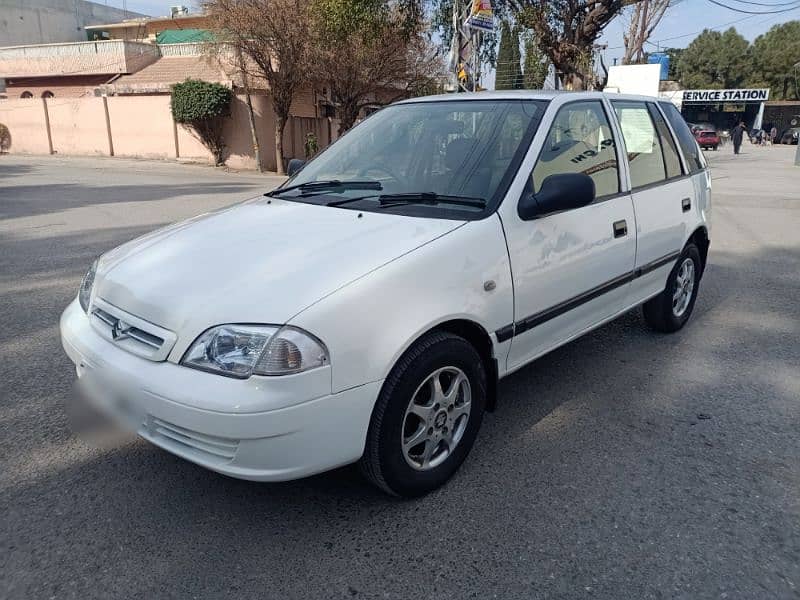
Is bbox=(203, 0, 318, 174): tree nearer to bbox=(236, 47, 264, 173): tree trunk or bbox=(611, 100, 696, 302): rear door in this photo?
bbox=(236, 47, 264, 173): tree trunk

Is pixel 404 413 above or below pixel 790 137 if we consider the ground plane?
above

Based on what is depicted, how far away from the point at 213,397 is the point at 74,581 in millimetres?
876

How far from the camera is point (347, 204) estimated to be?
336 centimetres

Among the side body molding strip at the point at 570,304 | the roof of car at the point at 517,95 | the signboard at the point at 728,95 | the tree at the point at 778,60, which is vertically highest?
the tree at the point at 778,60

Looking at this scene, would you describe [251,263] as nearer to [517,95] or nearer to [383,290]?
[383,290]

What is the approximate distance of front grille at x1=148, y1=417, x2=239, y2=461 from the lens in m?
2.35

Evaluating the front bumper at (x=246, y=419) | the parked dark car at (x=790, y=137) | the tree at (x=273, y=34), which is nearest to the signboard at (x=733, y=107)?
the parked dark car at (x=790, y=137)

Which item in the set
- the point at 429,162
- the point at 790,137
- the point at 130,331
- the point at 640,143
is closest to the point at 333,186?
the point at 429,162

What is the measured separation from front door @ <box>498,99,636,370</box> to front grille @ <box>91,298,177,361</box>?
151 cm

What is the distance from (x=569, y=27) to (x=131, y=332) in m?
17.5

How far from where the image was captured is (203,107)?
22859 mm

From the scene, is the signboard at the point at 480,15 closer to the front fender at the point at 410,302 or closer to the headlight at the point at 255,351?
the front fender at the point at 410,302

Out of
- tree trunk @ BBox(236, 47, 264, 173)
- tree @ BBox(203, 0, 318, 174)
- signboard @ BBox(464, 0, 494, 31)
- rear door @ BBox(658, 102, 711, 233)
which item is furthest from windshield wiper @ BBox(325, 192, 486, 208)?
tree trunk @ BBox(236, 47, 264, 173)

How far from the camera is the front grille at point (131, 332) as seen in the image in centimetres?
248
